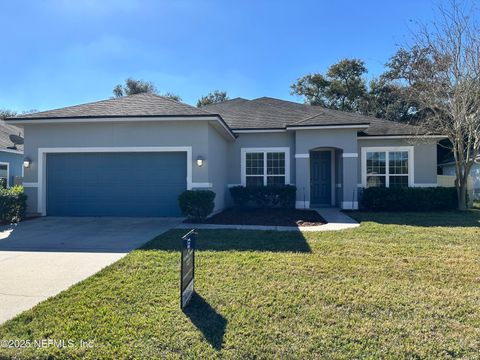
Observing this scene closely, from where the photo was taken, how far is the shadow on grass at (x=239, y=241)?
6477 millimetres

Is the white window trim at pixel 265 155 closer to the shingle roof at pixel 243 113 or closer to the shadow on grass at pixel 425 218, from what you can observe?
the shingle roof at pixel 243 113

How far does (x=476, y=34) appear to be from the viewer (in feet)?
40.9

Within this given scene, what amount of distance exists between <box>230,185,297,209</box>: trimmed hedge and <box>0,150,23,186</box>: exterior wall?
546 inches

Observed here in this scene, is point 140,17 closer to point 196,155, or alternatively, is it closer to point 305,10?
point 196,155

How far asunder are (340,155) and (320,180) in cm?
196

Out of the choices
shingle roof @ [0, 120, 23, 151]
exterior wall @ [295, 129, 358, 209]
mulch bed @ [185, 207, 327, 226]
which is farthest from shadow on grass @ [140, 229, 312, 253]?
shingle roof @ [0, 120, 23, 151]

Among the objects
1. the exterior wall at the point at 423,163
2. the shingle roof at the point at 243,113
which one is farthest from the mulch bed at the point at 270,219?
the exterior wall at the point at 423,163

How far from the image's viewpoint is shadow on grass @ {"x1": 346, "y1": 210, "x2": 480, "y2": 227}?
32.2 feet

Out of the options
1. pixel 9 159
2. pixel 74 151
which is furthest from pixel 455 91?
pixel 9 159

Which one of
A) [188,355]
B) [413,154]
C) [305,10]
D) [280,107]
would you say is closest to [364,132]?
[413,154]

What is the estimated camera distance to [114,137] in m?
11.0

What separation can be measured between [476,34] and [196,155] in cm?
1269

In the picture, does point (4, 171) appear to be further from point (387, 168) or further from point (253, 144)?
point (387, 168)

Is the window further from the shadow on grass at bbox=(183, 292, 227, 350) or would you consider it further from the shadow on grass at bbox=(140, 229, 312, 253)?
the shadow on grass at bbox=(183, 292, 227, 350)
